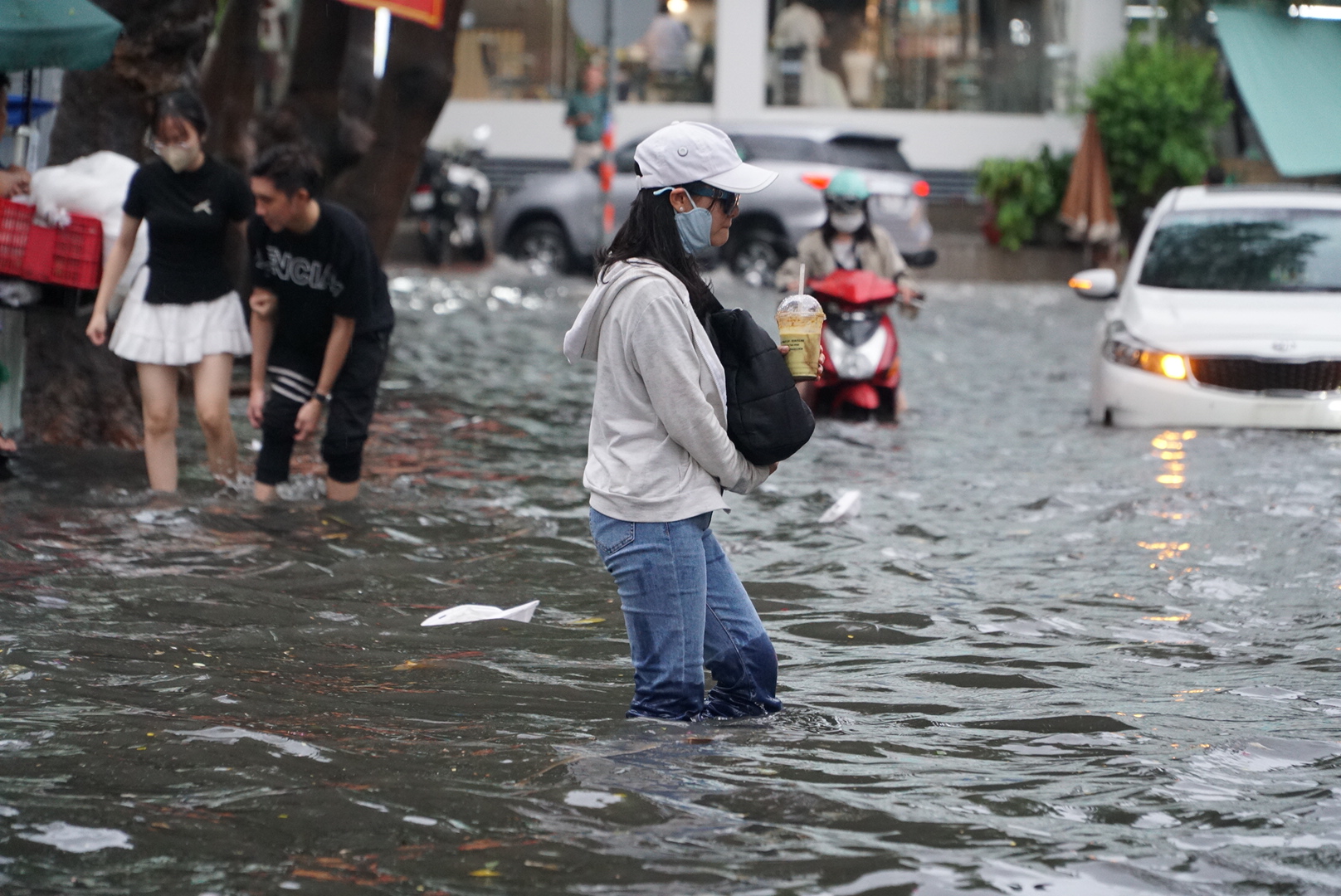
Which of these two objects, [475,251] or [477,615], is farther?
[475,251]

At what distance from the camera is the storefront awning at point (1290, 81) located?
21.2 m

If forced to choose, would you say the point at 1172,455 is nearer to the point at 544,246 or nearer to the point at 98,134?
the point at 98,134

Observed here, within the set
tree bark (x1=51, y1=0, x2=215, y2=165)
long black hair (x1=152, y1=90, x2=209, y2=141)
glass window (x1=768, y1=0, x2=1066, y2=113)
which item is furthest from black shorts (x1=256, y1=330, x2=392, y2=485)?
glass window (x1=768, y1=0, x2=1066, y2=113)

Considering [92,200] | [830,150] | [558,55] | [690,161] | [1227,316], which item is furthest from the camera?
[558,55]

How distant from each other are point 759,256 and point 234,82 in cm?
1016

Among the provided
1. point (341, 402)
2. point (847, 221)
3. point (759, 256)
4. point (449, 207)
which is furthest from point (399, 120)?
point (449, 207)

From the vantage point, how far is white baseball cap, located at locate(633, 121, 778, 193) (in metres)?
4.64

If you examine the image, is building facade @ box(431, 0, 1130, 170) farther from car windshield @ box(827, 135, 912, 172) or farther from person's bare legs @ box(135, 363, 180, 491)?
person's bare legs @ box(135, 363, 180, 491)

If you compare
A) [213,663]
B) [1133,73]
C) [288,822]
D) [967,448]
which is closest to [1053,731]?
[288,822]

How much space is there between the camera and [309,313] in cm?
789

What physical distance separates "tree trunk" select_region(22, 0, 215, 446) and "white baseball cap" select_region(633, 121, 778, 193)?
20.5 ft

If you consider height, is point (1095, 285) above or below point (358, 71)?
below

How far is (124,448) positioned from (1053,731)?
652 centimetres

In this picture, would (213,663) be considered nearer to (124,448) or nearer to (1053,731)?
(1053,731)
